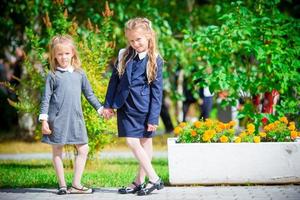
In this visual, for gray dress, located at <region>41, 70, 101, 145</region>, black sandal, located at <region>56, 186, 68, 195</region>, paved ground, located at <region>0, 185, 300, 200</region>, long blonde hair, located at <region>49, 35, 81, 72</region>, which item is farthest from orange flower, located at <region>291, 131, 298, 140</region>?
black sandal, located at <region>56, 186, 68, 195</region>

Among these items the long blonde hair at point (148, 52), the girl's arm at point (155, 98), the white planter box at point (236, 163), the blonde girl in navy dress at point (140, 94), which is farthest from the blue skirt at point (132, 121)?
the white planter box at point (236, 163)

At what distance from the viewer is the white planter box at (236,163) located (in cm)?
789

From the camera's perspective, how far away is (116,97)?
24.3 feet

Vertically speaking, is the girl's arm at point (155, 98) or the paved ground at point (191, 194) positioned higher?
the girl's arm at point (155, 98)

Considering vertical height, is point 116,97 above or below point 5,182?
above

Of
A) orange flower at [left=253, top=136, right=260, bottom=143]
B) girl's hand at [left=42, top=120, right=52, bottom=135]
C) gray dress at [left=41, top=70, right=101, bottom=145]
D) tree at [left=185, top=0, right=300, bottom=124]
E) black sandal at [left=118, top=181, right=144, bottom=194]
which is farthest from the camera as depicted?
tree at [left=185, top=0, right=300, bottom=124]

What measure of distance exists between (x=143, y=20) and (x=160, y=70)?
0.56 meters

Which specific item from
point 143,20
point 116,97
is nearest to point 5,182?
point 116,97

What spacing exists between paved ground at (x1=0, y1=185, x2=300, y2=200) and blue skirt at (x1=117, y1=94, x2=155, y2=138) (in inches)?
26.0

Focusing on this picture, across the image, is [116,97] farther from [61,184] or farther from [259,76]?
[259,76]

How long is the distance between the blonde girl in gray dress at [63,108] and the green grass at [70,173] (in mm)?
847

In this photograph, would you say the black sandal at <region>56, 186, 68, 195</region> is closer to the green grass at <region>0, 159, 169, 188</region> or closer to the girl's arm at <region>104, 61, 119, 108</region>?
the green grass at <region>0, 159, 169, 188</region>

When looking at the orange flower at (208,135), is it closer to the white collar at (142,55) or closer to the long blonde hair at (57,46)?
the white collar at (142,55)

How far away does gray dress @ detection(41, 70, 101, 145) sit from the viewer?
7.38 meters
